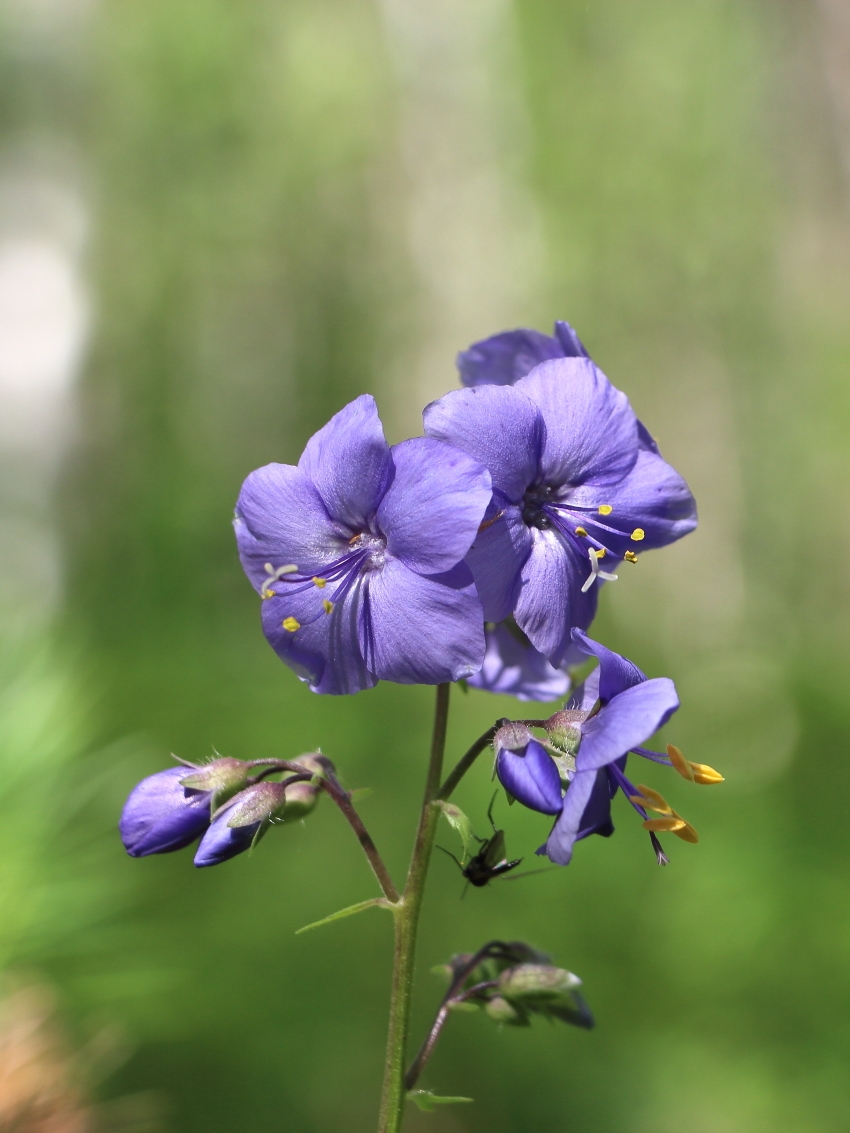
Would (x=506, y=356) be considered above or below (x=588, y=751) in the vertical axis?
above

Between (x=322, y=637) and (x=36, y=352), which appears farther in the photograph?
(x=36, y=352)

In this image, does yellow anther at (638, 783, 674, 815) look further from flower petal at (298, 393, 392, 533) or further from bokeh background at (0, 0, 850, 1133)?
bokeh background at (0, 0, 850, 1133)

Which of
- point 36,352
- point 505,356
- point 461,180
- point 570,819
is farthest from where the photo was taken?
point 461,180

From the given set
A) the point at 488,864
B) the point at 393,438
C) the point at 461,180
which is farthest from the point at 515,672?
the point at 461,180

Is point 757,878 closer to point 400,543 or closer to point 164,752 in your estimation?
point 164,752

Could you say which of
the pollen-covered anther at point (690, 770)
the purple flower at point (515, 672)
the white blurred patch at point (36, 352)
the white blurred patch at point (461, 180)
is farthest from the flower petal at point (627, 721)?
the white blurred patch at point (461, 180)

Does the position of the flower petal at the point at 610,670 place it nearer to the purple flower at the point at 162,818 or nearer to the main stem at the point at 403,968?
the main stem at the point at 403,968

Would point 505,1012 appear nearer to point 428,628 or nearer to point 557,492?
point 428,628
